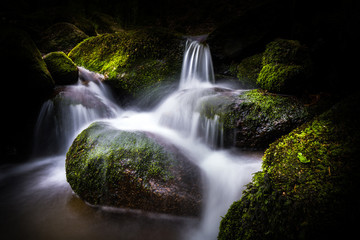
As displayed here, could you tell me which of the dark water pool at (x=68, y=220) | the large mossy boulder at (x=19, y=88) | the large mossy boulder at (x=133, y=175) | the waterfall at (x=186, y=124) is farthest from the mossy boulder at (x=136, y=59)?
the dark water pool at (x=68, y=220)

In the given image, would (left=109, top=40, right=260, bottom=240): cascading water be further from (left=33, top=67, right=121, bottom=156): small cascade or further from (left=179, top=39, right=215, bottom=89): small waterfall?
(left=33, top=67, right=121, bottom=156): small cascade

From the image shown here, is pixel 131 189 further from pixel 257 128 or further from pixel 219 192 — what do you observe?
pixel 257 128

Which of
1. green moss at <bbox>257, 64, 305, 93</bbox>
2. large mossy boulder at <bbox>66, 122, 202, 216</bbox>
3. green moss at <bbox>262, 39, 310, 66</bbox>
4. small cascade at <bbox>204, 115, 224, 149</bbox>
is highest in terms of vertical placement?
green moss at <bbox>262, 39, 310, 66</bbox>

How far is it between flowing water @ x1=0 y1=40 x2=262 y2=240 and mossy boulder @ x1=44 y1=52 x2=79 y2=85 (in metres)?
0.28

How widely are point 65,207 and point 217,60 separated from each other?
583 cm

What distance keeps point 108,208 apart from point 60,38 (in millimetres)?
8428

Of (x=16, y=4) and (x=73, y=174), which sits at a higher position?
(x=16, y=4)

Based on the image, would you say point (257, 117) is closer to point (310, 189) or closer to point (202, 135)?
point (202, 135)

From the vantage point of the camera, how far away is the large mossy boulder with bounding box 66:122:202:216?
2.73 metres

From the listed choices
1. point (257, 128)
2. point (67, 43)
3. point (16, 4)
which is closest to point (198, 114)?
point (257, 128)

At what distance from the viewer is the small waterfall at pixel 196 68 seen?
6117 millimetres

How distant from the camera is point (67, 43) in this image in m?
8.02

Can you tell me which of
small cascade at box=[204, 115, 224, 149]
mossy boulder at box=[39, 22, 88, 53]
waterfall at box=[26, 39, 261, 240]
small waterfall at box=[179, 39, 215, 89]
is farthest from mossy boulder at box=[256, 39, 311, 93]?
mossy boulder at box=[39, 22, 88, 53]

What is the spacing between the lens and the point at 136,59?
596cm
